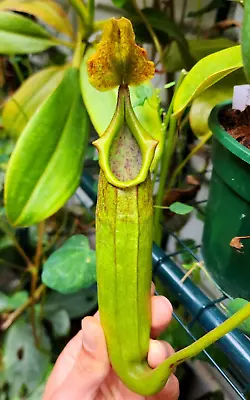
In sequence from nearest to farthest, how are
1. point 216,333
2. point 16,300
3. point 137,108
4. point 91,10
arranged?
point 216,333 < point 137,108 < point 91,10 < point 16,300

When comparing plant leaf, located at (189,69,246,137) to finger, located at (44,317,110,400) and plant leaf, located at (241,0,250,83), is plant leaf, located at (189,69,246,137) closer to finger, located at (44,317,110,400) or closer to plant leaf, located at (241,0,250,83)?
plant leaf, located at (241,0,250,83)

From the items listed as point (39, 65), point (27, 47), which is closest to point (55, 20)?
point (27, 47)

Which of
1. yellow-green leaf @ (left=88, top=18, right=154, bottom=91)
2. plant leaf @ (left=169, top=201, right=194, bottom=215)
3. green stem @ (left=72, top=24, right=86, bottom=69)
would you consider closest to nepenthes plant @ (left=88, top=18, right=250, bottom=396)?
yellow-green leaf @ (left=88, top=18, right=154, bottom=91)

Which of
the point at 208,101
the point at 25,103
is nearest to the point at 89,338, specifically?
the point at 208,101

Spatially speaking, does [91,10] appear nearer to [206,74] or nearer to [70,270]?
[206,74]

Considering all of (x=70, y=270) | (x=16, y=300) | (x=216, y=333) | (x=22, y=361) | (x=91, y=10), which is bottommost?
(x=22, y=361)

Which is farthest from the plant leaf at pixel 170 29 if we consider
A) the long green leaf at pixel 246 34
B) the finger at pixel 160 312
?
the finger at pixel 160 312
